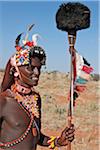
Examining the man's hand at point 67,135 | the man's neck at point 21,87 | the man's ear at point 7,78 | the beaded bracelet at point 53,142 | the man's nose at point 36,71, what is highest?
the man's nose at point 36,71

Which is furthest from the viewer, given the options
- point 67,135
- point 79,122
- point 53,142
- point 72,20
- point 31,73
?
point 79,122

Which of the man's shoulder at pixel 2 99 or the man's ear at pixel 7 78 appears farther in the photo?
the man's ear at pixel 7 78

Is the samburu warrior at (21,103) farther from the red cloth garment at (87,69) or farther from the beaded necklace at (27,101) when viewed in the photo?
the red cloth garment at (87,69)

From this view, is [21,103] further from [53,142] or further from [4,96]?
[53,142]

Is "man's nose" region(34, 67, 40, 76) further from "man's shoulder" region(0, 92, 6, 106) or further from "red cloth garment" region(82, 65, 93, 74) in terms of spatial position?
"red cloth garment" region(82, 65, 93, 74)

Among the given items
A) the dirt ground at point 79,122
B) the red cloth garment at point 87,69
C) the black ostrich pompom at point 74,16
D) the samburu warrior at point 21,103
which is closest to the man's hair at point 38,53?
the samburu warrior at point 21,103

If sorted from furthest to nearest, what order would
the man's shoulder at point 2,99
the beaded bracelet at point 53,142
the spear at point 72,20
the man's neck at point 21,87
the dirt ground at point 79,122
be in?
1. the dirt ground at point 79,122
2. the beaded bracelet at point 53,142
3. the spear at point 72,20
4. the man's neck at point 21,87
5. the man's shoulder at point 2,99

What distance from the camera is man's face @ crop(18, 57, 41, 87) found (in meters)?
3.49

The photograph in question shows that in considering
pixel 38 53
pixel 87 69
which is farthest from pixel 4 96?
pixel 87 69

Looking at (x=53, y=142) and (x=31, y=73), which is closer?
(x=31, y=73)

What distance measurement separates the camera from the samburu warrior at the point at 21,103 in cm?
349

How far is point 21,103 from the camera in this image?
357cm

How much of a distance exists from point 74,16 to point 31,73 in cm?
66

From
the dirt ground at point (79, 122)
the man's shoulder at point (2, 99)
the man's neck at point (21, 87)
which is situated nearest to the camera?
the man's shoulder at point (2, 99)
